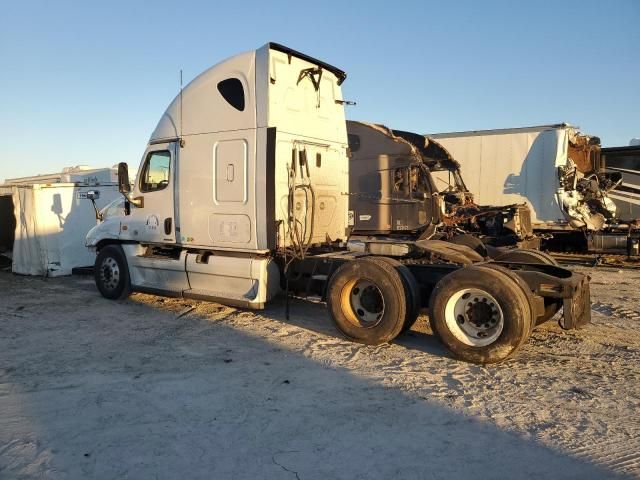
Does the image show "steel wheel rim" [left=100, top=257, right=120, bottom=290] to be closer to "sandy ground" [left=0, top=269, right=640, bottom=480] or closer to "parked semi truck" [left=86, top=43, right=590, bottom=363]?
"parked semi truck" [left=86, top=43, right=590, bottom=363]

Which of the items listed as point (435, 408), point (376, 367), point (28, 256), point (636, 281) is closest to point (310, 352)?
point (376, 367)

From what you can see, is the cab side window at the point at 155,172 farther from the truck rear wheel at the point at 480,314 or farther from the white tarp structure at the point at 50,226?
the truck rear wheel at the point at 480,314

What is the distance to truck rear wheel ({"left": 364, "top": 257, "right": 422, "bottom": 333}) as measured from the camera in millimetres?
6246

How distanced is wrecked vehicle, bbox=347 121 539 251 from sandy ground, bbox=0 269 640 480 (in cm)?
505

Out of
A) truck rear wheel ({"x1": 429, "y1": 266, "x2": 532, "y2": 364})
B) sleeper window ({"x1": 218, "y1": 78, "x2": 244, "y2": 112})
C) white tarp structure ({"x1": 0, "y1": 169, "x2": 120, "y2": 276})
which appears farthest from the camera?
white tarp structure ({"x1": 0, "y1": 169, "x2": 120, "y2": 276})

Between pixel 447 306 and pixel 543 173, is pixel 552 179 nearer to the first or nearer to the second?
pixel 543 173

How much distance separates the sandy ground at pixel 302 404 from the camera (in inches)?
145

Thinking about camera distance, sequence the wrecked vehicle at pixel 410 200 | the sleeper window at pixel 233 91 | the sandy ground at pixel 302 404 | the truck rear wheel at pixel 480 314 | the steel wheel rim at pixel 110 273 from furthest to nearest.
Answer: the wrecked vehicle at pixel 410 200 < the steel wheel rim at pixel 110 273 < the sleeper window at pixel 233 91 < the truck rear wheel at pixel 480 314 < the sandy ground at pixel 302 404

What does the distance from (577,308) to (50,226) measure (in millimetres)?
11932

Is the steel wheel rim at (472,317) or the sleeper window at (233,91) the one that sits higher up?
the sleeper window at (233,91)

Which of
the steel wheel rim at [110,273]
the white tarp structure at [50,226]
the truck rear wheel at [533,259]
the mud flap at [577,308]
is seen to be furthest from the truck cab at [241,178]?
the white tarp structure at [50,226]

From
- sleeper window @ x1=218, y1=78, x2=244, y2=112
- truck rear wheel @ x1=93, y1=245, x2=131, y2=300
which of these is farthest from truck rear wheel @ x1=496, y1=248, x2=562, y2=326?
truck rear wheel @ x1=93, y1=245, x2=131, y2=300

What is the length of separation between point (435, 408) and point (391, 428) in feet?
1.87

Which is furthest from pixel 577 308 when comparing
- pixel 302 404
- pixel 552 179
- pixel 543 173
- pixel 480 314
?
pixel 543 173
